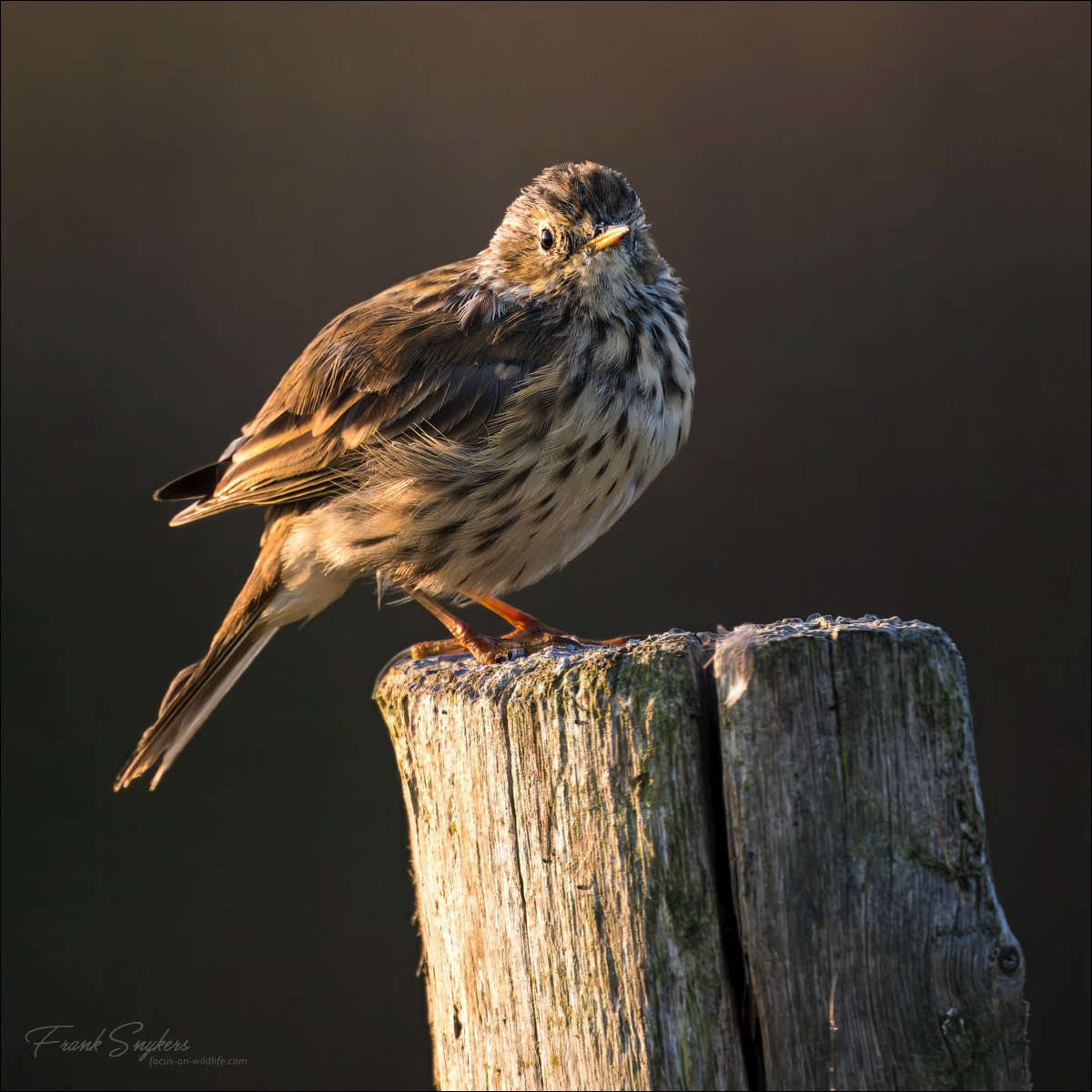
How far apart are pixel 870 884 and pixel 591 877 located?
0.43 metres

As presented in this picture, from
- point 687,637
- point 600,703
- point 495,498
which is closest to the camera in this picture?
point 600,703

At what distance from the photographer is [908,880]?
6.40 feet

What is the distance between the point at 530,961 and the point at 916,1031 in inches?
24.3

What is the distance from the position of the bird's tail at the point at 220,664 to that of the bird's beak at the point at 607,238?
1.27 meters

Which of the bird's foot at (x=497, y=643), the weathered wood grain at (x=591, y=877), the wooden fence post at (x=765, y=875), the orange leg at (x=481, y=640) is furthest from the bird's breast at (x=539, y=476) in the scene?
the wooden fence post at (x=765, y=875)

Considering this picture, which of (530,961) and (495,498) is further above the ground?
(495,498)

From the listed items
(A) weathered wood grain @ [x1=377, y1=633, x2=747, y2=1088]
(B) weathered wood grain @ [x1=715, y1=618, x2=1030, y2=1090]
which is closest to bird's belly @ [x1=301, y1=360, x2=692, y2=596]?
(A) weathered wood grain @ [x1=377, y1=633, x2=747, y2=1088]

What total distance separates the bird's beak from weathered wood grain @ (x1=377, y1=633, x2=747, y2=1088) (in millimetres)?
1738

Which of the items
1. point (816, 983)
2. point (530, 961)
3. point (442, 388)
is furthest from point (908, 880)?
point (442, 388)

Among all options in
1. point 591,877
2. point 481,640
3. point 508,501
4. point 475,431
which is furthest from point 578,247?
point 591,877

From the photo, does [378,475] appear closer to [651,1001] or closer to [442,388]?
[442,388]

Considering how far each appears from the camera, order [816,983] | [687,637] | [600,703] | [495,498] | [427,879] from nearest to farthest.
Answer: [816,983] < [600,703] < [687,637] < [427,879] < [495,498]

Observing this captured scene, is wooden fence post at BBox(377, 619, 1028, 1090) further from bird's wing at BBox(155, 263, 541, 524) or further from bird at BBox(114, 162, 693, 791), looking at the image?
bird's wing at BBox(155, 263, 541, 524)

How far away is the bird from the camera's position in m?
3.76
